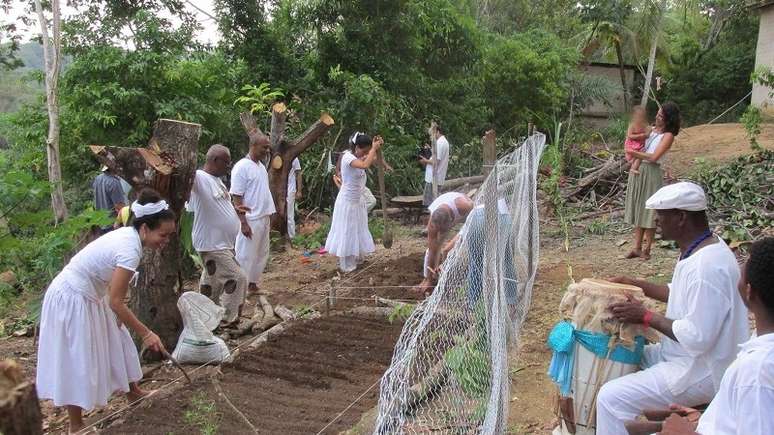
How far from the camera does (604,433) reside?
3012 millimetres

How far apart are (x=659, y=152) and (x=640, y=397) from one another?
4.44m

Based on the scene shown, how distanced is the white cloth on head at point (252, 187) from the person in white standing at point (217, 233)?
2.97 ft

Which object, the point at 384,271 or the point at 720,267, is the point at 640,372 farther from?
the point at 384,271

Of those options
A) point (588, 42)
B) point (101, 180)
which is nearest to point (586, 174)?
Result: point (101, 180)

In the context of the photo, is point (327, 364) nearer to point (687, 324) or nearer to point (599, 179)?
point (687, 324)

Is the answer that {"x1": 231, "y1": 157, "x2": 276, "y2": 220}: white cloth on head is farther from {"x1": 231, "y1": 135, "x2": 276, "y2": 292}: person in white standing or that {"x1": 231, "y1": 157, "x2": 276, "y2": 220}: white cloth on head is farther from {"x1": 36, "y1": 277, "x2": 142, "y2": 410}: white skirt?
{"x1": 36, "y1": 277, "x2": 142, "y2": 410}: white skirt

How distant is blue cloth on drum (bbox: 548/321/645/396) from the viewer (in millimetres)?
3207

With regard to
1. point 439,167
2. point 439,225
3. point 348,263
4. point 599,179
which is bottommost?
point 348,263

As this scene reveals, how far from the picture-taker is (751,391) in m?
1.98

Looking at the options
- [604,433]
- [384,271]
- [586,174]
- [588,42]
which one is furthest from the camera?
[588,42]

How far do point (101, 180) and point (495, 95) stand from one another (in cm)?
1263

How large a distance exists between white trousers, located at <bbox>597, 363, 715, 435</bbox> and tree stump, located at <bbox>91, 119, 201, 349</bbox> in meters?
3.70

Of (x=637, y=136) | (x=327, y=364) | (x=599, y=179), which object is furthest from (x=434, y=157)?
(x=327, y=364)

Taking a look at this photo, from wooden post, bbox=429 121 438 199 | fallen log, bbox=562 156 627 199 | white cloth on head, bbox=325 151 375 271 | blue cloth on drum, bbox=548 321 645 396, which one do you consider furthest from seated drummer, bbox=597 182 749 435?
fallen log, bbox=562 156 627 199
